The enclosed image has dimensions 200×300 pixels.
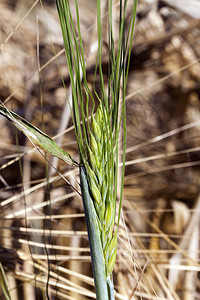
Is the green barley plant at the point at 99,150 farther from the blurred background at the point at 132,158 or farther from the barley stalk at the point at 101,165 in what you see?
the blurred background at the point at 132,158

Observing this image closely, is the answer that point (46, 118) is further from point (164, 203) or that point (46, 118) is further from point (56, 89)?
point (164, 203)

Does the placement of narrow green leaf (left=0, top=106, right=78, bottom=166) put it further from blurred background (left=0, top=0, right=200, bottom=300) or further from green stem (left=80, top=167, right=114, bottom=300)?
blurred background (left=0, top=0, right=200, bottom=300)

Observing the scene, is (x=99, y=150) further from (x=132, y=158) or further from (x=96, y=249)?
(x=132, y=158)

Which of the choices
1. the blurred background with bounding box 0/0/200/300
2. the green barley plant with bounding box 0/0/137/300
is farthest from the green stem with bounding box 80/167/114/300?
the blurred background with bounding box 0/0/200/300

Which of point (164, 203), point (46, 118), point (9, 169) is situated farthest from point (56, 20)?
point (164, 203)

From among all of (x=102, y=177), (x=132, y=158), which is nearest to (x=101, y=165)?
(x=102, y=177)
